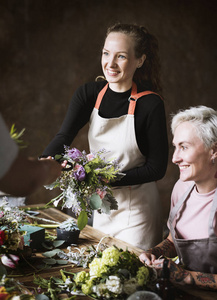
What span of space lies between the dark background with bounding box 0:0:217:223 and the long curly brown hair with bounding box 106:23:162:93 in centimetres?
221

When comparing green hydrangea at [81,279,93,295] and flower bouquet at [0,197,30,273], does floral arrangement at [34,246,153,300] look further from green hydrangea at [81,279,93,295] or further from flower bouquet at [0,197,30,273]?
flower bouquet at [0,197,30,273]

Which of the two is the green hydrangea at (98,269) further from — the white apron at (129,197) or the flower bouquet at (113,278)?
the white apron at (129,197)

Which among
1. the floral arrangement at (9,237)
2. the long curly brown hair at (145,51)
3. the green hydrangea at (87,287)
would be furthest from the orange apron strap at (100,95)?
the green hydrangea at (87,287)

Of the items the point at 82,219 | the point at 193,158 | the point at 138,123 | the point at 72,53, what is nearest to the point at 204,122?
the point at 193,158

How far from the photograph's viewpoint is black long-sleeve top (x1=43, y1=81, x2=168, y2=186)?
2486 millimetres

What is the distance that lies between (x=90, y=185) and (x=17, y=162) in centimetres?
74

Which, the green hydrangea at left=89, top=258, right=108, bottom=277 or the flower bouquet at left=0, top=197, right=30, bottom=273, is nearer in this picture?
→ the green hydrangea at left=89, top=258, right=108, bottom=277

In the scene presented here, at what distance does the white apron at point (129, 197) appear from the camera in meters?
2.60

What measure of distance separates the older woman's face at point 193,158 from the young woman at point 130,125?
1.39 ft

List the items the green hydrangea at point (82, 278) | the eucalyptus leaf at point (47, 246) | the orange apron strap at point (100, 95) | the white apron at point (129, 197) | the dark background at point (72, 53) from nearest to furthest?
the green hydrangea at point (82, 278) → the eucalyptus leaf at point (47, 246) → the white apron at point (129, 197) → the orange apron strap at point (100, 95) → the dark background at point (72, 53)

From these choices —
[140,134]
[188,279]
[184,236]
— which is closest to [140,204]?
[140,134]

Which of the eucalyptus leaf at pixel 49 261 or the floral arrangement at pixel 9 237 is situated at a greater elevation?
the floral arrangement at pixel 9 237

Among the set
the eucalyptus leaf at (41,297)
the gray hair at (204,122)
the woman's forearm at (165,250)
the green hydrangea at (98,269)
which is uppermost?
the gray hair at (204,122)

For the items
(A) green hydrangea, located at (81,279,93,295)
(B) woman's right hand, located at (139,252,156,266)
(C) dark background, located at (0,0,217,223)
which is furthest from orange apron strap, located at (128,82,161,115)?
(C) dark background, located at (0,0,217,223)
